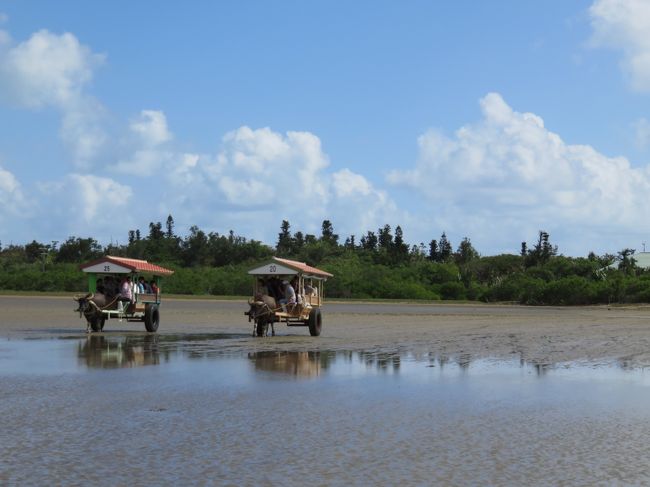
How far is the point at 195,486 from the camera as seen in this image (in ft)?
21.9

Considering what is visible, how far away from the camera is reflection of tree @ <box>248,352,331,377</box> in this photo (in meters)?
15.3

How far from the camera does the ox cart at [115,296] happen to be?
84.0 ft

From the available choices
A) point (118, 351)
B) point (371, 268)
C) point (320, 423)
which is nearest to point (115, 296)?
point (118, 351)

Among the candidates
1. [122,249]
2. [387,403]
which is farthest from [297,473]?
[122,249]

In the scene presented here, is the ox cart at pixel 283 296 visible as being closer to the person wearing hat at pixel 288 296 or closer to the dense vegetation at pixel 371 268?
the person wearing hat at pixel 288 296

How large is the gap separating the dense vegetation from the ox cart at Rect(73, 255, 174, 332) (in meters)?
50.7

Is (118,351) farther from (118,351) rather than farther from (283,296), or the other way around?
(283,296)

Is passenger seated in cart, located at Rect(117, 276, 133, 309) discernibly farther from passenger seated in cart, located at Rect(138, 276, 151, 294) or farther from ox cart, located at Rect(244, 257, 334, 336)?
ox cart, located at Rect(244, 257, 334, 336)

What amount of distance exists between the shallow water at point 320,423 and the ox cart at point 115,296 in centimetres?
894

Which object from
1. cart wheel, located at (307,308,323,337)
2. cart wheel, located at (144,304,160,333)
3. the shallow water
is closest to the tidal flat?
the shallow water

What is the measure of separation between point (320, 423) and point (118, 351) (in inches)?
419

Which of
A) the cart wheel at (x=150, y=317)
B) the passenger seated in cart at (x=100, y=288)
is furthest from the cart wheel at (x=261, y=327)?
the passenger seated in cart at (x=100, y=288)

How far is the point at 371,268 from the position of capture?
93.1 metres

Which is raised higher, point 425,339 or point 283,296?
point 283,296
